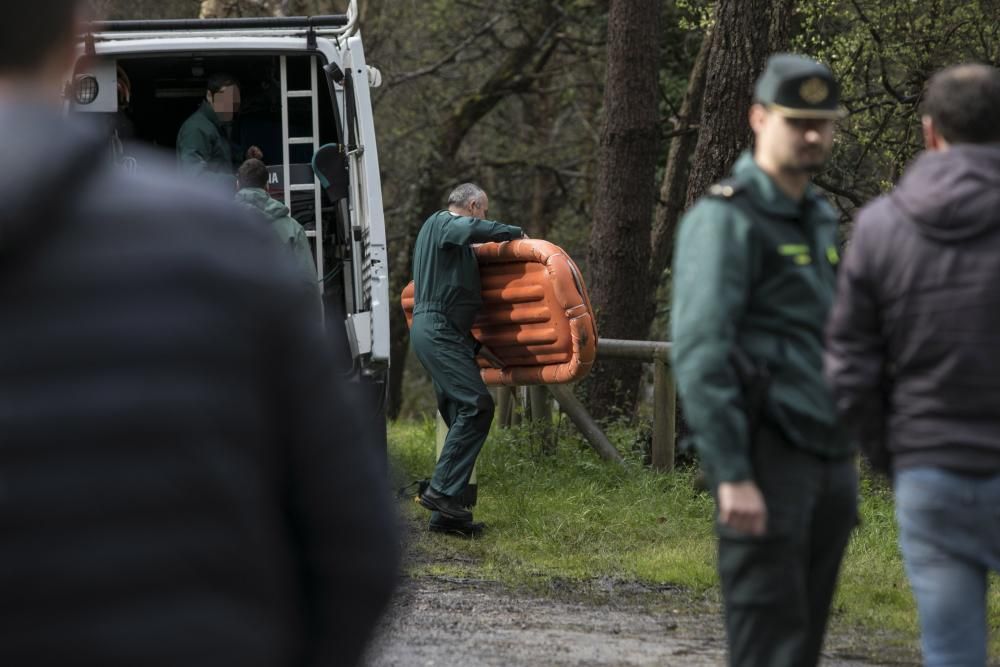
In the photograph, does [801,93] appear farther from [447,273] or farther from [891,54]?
[891,54]

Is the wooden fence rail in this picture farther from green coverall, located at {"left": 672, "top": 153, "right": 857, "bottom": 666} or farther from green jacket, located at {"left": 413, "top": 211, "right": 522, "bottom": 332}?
green coverall, located at {"left": 672, "top": 153, "right": 857, "bottom": 666}

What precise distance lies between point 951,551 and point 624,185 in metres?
10.4

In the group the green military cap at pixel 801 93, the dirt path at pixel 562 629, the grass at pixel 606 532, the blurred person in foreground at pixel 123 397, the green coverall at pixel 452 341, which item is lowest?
the grass at pixel 606 532

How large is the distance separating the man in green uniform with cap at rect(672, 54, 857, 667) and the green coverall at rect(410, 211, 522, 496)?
17.9 feet

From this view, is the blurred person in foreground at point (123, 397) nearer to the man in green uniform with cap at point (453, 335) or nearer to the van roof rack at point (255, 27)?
the man in green uniform with cap at point (453, 335)

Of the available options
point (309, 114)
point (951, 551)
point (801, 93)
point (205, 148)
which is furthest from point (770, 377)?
point (309, 114)

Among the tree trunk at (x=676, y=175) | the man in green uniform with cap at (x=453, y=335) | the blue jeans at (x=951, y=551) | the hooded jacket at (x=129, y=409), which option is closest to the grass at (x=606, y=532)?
the man in green uniform with cap at (x=453, y=335)

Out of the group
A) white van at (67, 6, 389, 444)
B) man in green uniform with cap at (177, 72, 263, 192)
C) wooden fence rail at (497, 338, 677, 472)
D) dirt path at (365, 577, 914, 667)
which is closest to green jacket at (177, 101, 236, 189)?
man in green uniform with cap at (177, 72, 263, 192)

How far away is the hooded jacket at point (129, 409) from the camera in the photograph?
1.50 metres

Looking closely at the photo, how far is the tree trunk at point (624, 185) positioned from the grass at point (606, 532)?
165cm

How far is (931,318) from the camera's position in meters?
3.72

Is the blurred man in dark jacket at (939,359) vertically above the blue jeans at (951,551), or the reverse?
the blurred man in dark jacket at (939,359)

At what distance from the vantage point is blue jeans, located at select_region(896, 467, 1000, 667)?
146 inches

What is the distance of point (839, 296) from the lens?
12.5ft
